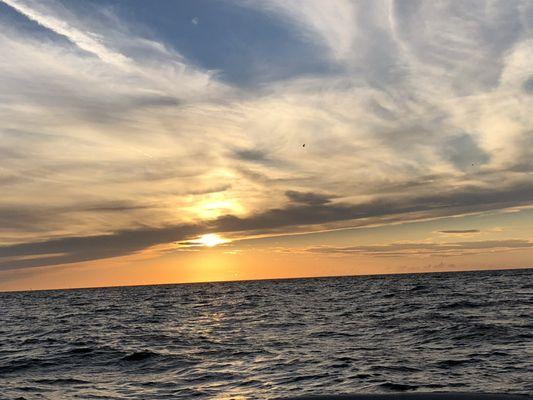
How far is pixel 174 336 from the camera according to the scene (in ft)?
116

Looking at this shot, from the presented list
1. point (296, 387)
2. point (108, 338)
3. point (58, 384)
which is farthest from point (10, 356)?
point (296, 387)

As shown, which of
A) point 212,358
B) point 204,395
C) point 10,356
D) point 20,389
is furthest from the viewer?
point 10,356

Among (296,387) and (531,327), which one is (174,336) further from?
(531,327)

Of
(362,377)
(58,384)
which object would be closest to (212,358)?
(58,384)

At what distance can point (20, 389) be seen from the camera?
20.0 m

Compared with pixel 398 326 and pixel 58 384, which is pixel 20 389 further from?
pixel 398 326

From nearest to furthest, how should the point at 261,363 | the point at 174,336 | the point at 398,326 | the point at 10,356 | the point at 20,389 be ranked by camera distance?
the point at 20,389
the point at 261,363
the point at 10,356
the point at 398,326
the point at 174,336

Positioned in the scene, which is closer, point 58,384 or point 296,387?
point 296,387

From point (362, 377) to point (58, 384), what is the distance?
41.1 ft

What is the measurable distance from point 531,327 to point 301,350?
1419 centimetres

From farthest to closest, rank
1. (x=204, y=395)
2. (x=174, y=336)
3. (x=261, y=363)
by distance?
1. (x=174, y=336)
2. (x=261, y=363)
3. (x=204, y=395)

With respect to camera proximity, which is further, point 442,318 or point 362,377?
point 442,318

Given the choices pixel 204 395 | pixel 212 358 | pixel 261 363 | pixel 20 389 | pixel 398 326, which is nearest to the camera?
pixel 204 395

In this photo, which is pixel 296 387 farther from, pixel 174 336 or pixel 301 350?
pixel 174 336
